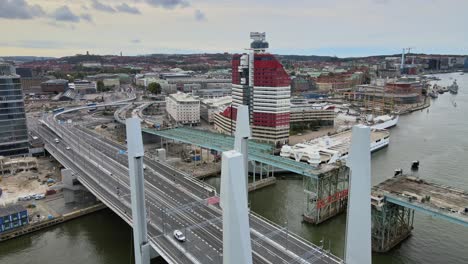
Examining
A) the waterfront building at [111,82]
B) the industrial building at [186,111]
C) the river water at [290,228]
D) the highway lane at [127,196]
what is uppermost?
the waterfront building at [111,82]

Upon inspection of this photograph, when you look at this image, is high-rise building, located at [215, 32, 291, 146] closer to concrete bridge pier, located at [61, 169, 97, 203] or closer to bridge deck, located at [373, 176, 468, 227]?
bridge deck, located at [373, 176, 468, 227]

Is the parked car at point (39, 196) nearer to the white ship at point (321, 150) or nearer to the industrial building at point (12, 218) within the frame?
the industrial building at point (12, 218)

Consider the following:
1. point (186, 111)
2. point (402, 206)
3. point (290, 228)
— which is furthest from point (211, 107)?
point (402, 206)

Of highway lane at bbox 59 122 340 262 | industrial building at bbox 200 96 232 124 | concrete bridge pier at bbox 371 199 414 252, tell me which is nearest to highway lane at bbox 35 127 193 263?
highway lane at bbox 59 122 340 262

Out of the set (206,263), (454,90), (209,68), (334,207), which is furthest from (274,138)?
(209,68)

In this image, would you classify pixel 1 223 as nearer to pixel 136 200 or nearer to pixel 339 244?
pixel 136 200

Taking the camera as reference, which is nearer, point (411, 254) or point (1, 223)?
point (411, 254)

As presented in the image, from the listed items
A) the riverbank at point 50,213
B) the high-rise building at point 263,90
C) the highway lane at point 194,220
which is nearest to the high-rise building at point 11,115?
the riverbank at point 50,213
